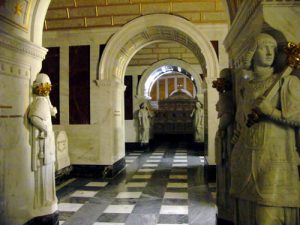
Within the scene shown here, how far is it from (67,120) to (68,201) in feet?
8.84

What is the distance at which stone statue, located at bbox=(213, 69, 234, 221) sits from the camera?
359cm

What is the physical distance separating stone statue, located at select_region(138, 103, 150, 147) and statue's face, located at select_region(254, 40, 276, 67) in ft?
35.5

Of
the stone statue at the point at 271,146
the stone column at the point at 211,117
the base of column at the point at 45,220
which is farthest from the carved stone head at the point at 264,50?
the stone column at the point at 211,117

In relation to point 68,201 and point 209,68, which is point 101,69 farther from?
point 68,201

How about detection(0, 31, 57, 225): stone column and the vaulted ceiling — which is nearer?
detection(0, 31, 57, 225): stone column

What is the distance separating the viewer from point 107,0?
7.05 meters

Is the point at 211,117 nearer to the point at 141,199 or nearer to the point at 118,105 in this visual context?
the point at 118,105

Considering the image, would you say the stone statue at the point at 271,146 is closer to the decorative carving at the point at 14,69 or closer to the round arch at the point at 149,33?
the decorative carving at the point at 14,69

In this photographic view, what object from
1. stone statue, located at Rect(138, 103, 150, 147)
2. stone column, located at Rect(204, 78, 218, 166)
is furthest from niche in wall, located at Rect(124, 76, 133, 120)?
stone column, located at Rect(204, 78, 218, 166)

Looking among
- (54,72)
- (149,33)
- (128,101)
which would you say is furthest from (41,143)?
(128,101)

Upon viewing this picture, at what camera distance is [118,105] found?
27.1 ft

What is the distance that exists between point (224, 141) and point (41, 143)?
8.03ft

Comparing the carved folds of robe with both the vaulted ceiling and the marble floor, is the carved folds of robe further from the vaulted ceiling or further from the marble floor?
the vaulted ceiling

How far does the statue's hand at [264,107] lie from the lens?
7.68 ft
